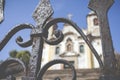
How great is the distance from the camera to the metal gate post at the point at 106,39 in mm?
1508

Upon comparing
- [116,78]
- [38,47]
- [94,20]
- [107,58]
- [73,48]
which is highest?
[94,20]

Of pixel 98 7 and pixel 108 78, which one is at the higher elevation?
pixel 98 7

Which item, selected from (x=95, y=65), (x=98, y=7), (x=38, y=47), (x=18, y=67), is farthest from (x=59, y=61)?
(x=95, y=65)

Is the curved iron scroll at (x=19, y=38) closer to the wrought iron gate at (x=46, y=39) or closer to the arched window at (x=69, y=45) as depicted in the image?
the wrought iron gate at (x=46, y=39)

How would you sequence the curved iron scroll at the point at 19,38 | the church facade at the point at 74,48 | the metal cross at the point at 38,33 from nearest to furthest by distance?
the metal cross at the point at 38,33 < the curved iron scroll at the point at 19,38 < the church facade at the point at 74,48

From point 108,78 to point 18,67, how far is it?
1.18 m

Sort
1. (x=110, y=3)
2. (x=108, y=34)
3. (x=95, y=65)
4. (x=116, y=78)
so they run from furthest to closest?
(x=95, y=65), (x=110, y=3), (x=108, y=34), (x=116, y=78)

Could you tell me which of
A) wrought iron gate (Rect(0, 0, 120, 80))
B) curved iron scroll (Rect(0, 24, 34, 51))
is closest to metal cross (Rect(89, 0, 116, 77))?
wrought iron gate (Rect(0, 0, 120, 80))

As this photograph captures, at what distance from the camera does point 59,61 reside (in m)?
1.79

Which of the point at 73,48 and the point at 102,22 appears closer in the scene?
the point at 102,22

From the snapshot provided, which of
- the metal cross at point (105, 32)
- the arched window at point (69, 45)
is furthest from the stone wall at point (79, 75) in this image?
the arched window at point (69, 45)

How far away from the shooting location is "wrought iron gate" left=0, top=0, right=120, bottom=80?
1.54 metres

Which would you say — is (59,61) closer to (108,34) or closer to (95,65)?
(108,34)

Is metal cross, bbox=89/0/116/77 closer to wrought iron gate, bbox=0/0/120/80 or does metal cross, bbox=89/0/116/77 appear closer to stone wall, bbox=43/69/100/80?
wrought iron gate, bbox=0/0/120/80
